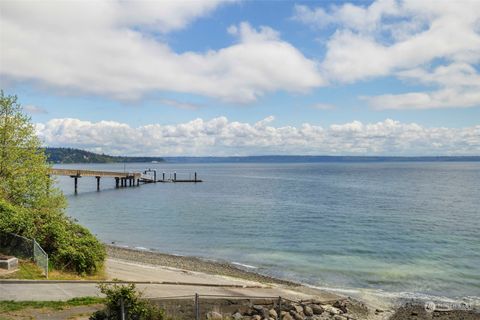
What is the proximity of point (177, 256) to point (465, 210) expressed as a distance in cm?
4801

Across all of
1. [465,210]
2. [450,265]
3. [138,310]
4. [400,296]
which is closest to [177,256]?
[400,296]

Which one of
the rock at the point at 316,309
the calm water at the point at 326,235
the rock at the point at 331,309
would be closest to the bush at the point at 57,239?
the rock at the point at 316,309

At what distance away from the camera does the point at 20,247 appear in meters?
23.6

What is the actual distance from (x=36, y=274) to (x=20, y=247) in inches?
107

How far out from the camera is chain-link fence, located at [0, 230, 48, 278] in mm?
22844

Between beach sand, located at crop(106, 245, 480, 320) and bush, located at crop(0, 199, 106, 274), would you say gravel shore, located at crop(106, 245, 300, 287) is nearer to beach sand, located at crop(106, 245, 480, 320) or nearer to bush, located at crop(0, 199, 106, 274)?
beach sand, located at crop(106, 245, 480, 320)

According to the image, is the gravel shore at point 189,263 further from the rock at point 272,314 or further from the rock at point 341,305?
the rock at point 272,314

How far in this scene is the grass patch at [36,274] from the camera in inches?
832

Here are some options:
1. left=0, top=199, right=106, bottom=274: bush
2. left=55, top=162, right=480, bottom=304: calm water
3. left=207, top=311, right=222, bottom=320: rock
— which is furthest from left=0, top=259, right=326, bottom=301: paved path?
left=55, top=162, right=480, bottom=304: calm water

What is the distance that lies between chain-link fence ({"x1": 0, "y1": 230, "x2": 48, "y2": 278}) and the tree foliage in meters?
0.44

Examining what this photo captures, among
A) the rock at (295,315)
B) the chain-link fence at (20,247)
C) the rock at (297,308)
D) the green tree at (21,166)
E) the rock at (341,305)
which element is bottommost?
the rock at (341,305)

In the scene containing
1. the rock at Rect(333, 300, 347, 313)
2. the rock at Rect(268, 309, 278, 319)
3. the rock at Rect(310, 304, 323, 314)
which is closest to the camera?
the rock at Rect(268, 309, 278, 319)

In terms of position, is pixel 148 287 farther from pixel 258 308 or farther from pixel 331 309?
pixel 331 309

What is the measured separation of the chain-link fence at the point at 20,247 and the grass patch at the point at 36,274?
0.35 meters
